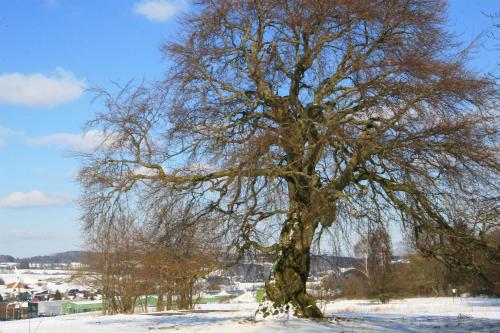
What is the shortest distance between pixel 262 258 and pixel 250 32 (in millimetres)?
6136

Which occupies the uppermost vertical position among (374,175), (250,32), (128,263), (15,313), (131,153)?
(250,32)

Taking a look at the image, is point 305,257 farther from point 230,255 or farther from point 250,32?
point 250,32

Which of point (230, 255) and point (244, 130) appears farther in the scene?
point (244, 130)

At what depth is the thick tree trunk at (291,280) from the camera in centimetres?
1507

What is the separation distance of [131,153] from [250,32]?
4.60 meters

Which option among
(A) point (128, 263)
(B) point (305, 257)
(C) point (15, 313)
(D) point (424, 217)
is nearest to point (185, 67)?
(B) point (305, 257)

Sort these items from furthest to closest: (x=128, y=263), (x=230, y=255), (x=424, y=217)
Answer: (x=128, y=263), (x=230, y=255), (x=424, y=217)

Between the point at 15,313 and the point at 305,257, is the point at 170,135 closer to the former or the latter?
the point at 305,257

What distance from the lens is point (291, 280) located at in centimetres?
1533

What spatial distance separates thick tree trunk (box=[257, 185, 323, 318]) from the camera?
15.1 m

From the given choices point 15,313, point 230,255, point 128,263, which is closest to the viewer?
point 230,255

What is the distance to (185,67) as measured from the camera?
49.3 ft

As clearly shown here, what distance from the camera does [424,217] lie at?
13.1 metres

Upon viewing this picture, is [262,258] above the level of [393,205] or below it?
below
